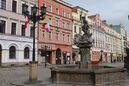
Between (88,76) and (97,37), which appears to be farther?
(97,37)

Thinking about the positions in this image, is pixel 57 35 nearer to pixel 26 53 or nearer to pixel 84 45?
pixel 26 53

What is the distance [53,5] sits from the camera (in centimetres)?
5344

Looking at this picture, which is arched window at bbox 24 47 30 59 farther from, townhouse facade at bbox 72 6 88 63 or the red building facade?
townhouse facade at bbox 72 6 88 63

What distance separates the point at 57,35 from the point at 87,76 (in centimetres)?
3949

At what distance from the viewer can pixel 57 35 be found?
54.3 metres

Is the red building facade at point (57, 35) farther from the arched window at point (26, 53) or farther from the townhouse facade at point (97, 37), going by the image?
the townhouse facade at point (97, 37)

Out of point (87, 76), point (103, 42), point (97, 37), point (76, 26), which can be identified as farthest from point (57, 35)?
point (87, 76)

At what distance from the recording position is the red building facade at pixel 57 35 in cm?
4938

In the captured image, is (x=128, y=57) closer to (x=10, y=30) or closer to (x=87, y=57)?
(x=87, y=57)

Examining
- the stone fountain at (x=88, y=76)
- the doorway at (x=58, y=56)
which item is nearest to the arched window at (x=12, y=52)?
the doorway at (x=58, y=56)

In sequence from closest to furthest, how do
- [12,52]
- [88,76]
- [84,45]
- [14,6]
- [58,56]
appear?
1. [88,76]
2. [84,45]
3. [12,52]
4. [14,6]
5. [58,56]

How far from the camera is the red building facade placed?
162 feet

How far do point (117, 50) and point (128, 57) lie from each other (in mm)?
80955

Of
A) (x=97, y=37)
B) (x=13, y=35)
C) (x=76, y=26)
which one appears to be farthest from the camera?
(x=97, y=37)
